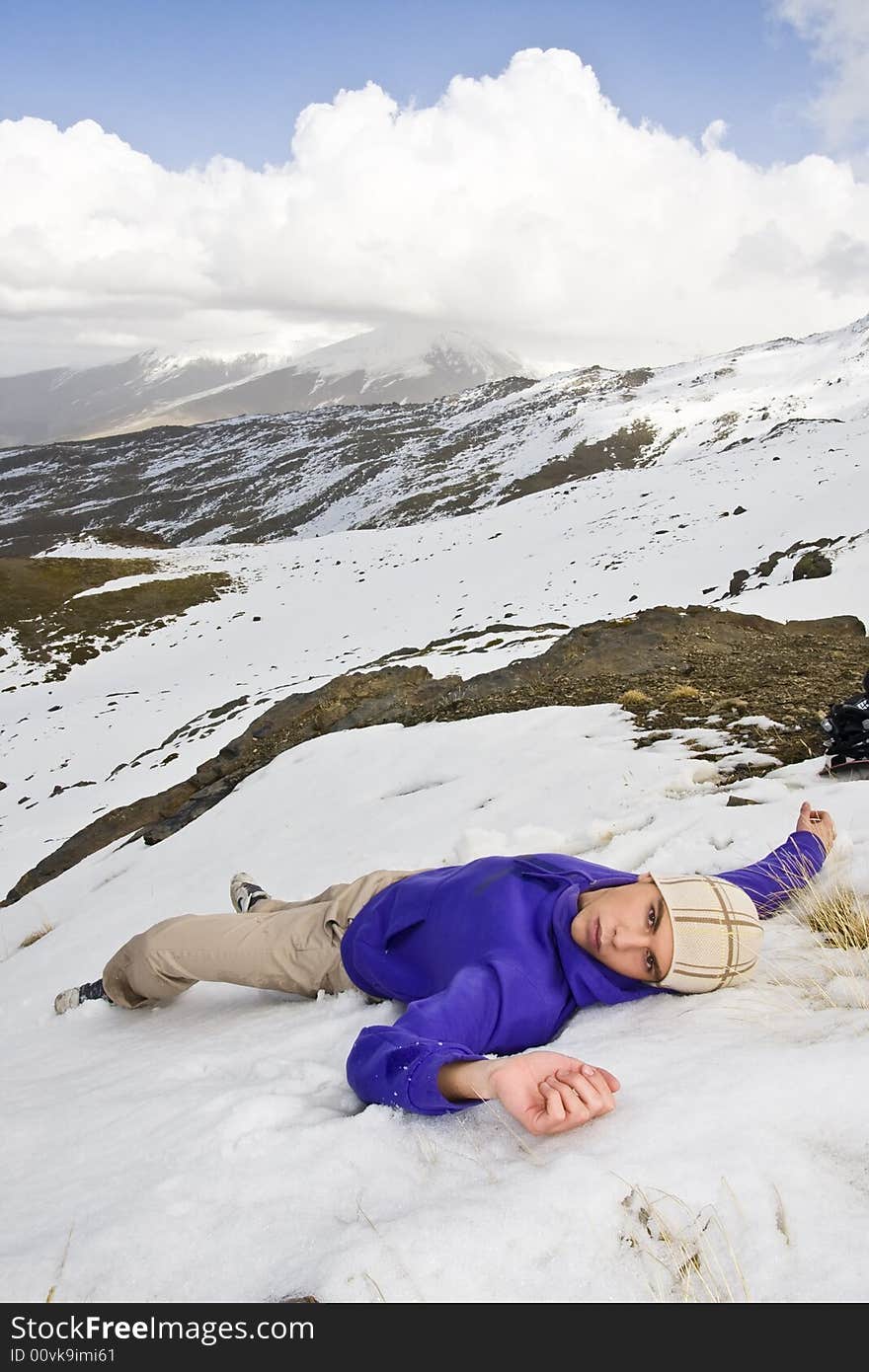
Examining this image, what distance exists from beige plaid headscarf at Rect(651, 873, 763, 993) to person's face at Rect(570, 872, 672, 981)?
0.12 ft

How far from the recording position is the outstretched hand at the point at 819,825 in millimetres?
3822

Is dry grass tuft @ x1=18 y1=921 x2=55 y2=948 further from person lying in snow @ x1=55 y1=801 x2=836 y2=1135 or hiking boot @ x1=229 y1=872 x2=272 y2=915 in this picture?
person lying in snow @ x1=55 y1=801 x2=836 y2=1135

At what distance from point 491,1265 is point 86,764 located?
19.2m

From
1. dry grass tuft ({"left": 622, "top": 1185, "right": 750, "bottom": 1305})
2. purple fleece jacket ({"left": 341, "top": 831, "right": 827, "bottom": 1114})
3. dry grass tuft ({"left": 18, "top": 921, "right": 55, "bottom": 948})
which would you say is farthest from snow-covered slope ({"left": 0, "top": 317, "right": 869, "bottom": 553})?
dry grass tuft ({"left": 622, "top": 1185, "right": 750, "bottom": 1305})

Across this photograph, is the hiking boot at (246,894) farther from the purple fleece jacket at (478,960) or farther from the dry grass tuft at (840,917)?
the dry grass tuft at (840,917)

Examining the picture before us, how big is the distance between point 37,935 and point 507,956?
672 cm

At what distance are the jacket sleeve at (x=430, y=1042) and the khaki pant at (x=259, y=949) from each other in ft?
4.01

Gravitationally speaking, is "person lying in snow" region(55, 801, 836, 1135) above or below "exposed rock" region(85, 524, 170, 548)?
below

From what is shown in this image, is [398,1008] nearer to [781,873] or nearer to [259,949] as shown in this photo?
[259,949]

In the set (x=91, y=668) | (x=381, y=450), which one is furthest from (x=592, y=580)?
(x=381, y=450)

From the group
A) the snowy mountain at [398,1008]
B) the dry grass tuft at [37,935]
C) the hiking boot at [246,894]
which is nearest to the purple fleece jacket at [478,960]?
the snowy mountain at [398,1008]

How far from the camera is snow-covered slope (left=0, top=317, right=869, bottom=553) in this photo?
387 feet
